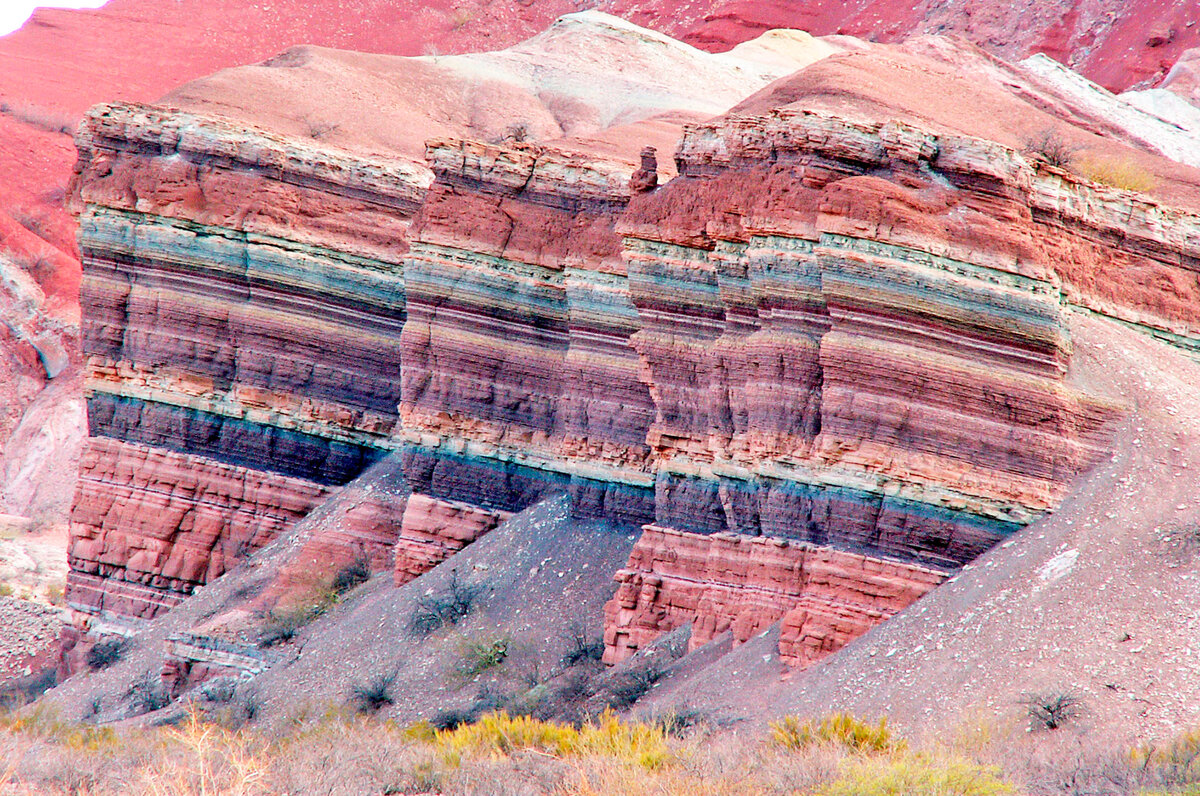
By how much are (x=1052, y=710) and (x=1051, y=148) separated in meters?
12.0

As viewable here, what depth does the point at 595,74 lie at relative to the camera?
47.8m

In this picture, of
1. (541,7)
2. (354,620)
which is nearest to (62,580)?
(354,620)

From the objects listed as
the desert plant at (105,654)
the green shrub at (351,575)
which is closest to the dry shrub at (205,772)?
the green shrub at (351,575)

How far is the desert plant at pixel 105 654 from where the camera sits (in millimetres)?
24984

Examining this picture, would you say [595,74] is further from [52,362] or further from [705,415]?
[705,415]

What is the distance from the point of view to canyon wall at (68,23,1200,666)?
48.9 ft

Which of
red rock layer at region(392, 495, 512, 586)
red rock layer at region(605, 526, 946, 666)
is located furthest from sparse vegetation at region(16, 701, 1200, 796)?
red rock layer at region(392, 495, 512, 586)

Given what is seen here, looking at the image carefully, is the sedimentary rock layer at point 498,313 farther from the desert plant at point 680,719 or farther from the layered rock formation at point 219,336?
the desert plant at point 680,719

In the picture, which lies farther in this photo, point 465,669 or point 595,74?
point 595,74

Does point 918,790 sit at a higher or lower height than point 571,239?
lower

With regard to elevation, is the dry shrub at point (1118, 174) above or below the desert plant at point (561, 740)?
above

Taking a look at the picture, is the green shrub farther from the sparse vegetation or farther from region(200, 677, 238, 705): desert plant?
the sparse vegetation

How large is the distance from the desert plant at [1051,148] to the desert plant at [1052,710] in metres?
10.1

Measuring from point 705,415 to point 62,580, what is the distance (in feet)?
77.0
